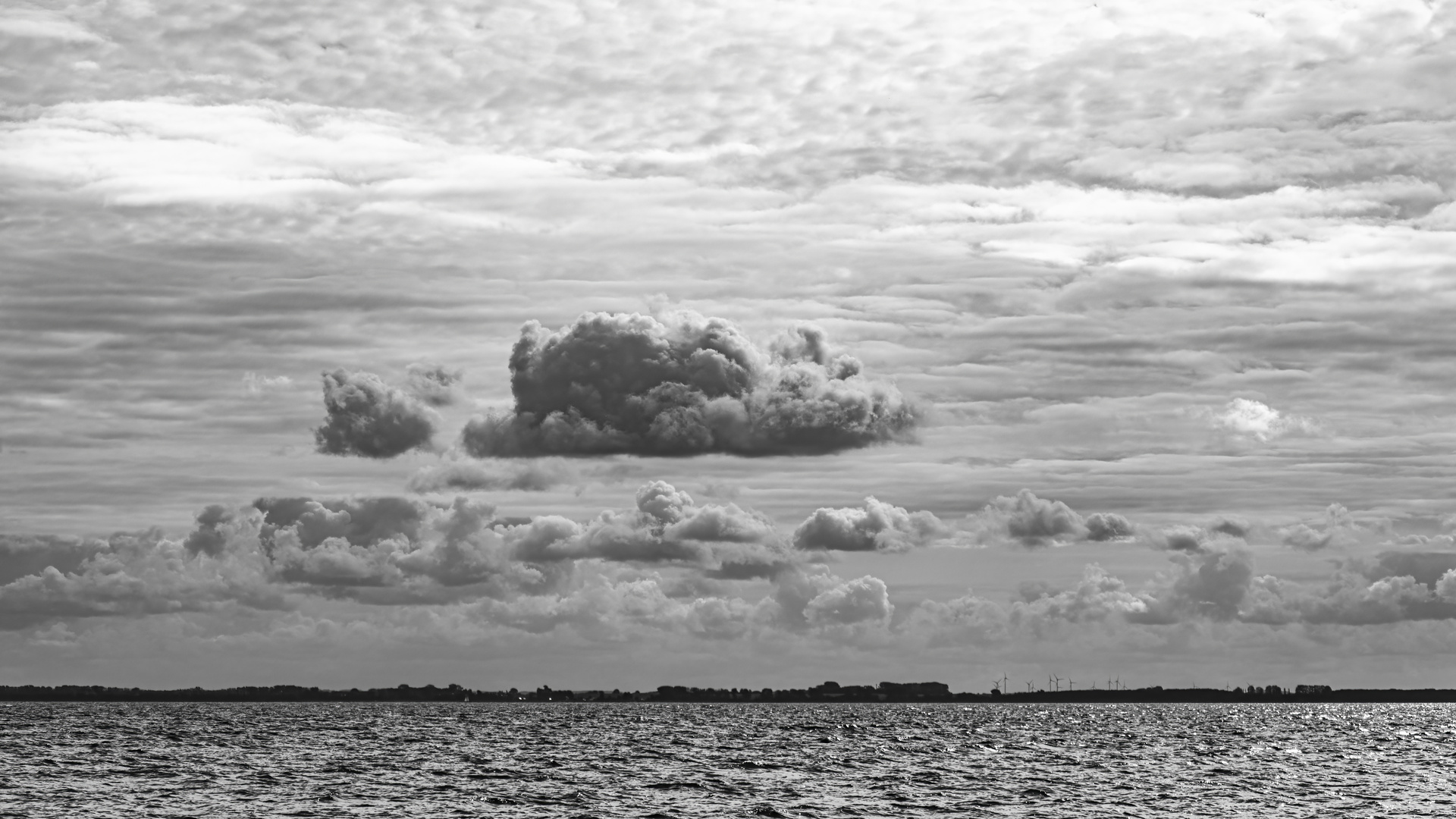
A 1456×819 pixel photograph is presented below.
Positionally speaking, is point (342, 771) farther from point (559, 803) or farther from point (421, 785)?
point (559, 803)

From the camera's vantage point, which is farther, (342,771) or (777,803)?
(342,771)

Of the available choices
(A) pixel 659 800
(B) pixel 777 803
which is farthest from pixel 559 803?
(B) pixel 777 803

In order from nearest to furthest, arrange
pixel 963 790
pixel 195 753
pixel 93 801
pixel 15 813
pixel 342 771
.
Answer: pixel 15 813, pixel 93 801, pixel 963 790, pixel 342 771, pixel 195 753

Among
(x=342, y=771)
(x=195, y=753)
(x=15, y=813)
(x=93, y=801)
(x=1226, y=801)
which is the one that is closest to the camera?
(x=15, y=813)

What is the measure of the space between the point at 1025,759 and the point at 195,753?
92.1m

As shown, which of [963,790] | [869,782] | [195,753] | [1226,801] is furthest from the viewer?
[195,753]

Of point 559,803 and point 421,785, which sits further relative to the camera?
point 421,785

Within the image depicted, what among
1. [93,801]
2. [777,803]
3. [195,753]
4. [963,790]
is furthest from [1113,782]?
[195,753]

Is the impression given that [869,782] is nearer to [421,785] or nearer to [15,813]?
[421,785]

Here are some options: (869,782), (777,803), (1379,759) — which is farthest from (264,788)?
(1379,759)

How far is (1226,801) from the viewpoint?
388 feet

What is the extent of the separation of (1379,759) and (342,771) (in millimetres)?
117637

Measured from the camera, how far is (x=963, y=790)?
12675 centimetres

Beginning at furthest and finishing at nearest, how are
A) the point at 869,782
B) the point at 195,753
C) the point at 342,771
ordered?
the point at 195,753 < the point at 342,771 < the point at 869,782
